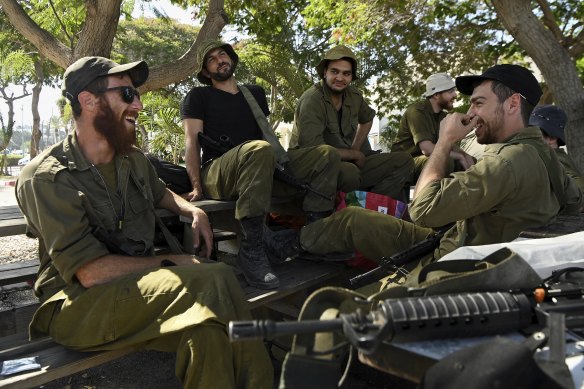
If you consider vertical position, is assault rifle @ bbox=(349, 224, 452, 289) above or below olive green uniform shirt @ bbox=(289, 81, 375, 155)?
below

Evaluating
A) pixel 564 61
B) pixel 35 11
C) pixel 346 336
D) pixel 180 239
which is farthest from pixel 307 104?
pixel 35 11

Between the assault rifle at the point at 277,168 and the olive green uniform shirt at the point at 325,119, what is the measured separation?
1.67 ft

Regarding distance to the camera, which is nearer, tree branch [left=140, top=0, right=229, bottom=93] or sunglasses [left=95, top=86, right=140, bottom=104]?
sunglasses [left=95, top=86, right=140, bottom=104]

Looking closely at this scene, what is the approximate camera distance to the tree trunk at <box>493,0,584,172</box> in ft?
21.4

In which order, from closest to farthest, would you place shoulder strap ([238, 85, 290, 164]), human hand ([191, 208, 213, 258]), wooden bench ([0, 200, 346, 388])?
wooden bench ([0, 200, 346, 388]) → human hand ([191, 208, 213, 258]) → shoulder strap ([238, 85, 290, 164])

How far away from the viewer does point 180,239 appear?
376 cm

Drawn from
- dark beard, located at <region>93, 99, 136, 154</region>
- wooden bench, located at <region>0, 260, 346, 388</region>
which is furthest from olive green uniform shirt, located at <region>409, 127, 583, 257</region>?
dark beard, located at <region>93, 99, 136, 154</region>

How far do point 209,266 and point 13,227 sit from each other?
130 cm

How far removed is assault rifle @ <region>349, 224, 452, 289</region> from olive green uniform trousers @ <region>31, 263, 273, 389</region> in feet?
2.77

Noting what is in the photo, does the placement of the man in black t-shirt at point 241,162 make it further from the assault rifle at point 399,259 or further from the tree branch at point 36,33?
the tree branch at point 36,33

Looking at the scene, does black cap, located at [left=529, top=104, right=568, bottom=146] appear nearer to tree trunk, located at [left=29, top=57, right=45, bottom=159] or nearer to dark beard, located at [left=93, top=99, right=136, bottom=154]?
dark beard, located at [left=93, top=99, right=136, bottom=154]

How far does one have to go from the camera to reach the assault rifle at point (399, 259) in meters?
3.02

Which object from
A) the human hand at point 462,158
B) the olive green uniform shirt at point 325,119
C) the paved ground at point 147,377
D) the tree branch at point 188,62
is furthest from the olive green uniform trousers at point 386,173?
the tree branch at point 188,62

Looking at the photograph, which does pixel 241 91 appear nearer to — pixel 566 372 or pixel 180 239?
pixel 180 239
